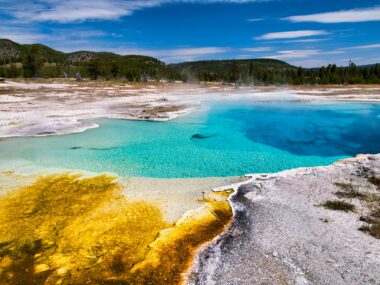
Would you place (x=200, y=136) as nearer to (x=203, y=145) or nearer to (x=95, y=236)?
(x=203, y=145)

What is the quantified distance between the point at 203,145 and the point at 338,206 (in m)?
12.4

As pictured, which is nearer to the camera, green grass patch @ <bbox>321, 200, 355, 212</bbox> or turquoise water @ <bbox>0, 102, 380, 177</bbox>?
green grass patch @ <bbox>321, 200, 355, 212</bbox>

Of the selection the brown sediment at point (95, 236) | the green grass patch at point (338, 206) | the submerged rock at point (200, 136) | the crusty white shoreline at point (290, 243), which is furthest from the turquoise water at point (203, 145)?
the green grass patch at point (338, 206)

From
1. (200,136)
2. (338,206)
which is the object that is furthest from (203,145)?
(338,206)

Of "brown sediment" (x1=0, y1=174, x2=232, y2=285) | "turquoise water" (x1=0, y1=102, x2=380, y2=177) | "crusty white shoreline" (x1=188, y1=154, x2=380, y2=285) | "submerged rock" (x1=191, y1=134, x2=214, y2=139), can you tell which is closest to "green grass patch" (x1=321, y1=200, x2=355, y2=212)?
"crusty white shoreline" (x1=188, y1=154, x2=380, y2=285)

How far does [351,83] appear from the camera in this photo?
95375mm

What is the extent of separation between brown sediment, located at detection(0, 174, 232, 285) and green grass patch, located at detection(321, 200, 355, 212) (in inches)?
137

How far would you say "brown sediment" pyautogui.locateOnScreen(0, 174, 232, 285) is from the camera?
26.0 feet

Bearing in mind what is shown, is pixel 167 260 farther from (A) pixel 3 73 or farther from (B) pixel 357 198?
(A) pixel 3 73

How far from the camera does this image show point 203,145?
22422mm

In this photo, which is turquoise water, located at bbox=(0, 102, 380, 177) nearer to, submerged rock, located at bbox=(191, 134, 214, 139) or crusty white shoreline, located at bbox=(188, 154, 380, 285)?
submerged rock, located at bbox=(191, 134, 214, 139)

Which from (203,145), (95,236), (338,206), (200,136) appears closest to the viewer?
(95,236)

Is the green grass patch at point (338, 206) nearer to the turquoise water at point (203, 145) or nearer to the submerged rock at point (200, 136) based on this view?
the turquoise water at point (203, 145)

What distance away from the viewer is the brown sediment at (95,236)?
793cm
